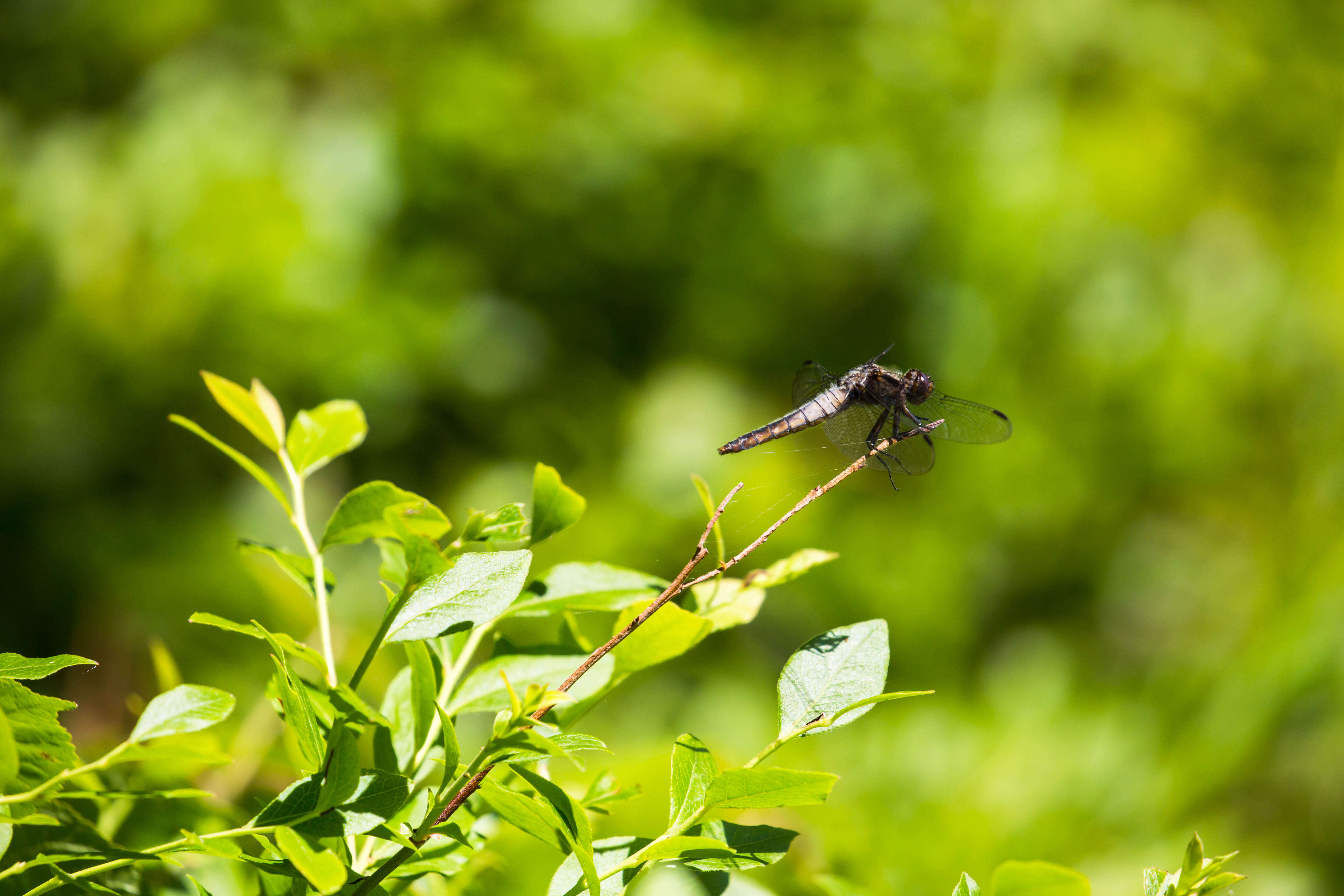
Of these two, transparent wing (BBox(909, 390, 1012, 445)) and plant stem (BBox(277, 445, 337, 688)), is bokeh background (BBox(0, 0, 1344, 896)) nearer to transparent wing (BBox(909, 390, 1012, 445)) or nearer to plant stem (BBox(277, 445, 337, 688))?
transparent wing (BBox(909, 390, 1012, 445))

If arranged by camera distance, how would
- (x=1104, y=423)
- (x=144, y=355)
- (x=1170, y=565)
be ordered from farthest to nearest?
(x=1170, y=565), (x=1104, y=423), (x=144, y=355)

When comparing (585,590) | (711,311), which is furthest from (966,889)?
(711,311)

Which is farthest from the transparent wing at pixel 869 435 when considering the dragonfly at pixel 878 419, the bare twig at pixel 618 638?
the bare twig at pixel 618 638

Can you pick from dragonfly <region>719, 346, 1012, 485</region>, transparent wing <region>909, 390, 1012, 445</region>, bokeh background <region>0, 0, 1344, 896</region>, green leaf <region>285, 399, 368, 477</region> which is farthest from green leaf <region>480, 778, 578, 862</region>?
bokeh background <region>0, 0, 1344, 896</region>

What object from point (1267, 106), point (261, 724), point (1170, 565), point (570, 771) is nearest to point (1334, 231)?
point (1267, 106)

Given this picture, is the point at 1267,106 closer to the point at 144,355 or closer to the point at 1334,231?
the point at 1334,231

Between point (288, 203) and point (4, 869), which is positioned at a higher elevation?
point (288, 203)

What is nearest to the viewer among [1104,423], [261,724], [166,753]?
[166,753]
